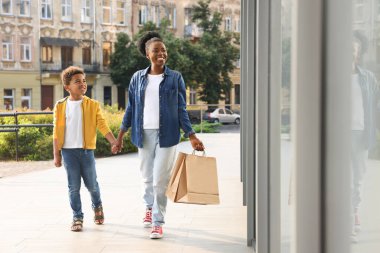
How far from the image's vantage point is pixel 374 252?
1.81m

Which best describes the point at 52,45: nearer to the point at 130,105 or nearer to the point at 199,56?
the point at 199,56

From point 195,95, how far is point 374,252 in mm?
52849

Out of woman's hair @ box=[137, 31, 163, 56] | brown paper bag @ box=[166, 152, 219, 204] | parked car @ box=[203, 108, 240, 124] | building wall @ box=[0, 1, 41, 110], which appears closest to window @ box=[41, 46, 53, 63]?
building wall @ box=[0, 1, 41, 110]

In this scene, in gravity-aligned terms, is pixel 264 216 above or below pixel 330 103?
below

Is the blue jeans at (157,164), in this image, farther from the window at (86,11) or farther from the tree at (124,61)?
the window at (86,11)

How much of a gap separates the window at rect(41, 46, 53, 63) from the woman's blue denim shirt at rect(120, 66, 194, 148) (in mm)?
45727

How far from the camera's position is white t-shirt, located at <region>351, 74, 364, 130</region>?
1.94 m

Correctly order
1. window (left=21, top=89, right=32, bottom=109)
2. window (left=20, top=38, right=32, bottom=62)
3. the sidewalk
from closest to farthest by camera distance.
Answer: the sidewalk, window (left=21, top=89, right=32, bottom=109), window (left=20, top=38, right=32, bottom=62)

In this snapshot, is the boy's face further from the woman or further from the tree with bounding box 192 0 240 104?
the tree with bounding box 192 0 240 104

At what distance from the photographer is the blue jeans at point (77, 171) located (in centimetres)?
678

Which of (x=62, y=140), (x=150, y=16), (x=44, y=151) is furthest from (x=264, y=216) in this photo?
(x=150, y=16)

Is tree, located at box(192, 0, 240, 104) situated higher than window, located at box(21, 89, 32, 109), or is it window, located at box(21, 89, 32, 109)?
tree, located at box(192, 0, 240, 104)

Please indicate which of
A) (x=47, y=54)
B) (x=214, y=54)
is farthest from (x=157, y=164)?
(x=47, y=54)

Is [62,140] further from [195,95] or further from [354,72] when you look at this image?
[195,95]
